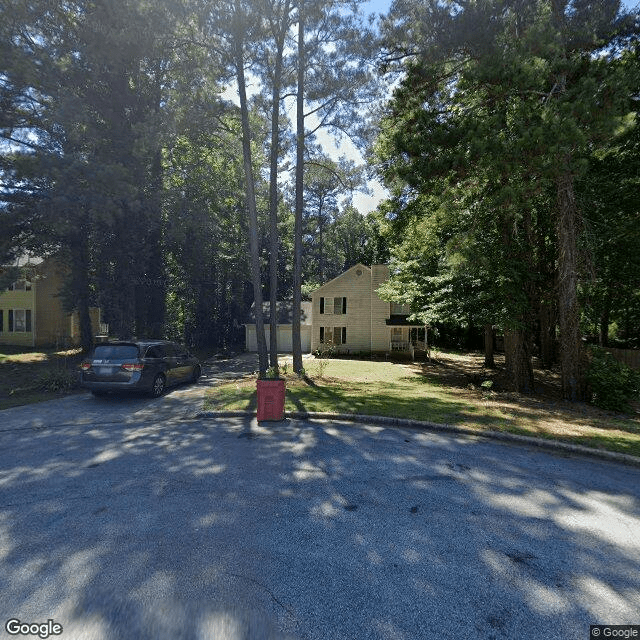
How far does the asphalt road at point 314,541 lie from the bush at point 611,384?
22.1 feet

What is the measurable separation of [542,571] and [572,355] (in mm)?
11310

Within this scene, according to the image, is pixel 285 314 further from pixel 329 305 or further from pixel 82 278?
pixel 82 278

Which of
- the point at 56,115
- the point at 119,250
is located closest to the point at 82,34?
the point at 56,115

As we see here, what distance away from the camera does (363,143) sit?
55.6 feet

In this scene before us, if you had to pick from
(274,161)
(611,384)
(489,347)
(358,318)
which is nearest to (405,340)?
(358,318)

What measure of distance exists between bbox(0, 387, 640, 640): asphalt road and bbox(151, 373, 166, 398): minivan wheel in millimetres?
4138

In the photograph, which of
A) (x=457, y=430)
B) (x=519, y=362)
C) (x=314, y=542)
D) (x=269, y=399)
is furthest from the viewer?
(x=519, y=362)

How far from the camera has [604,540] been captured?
4.05 metres

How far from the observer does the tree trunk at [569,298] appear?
12500mm

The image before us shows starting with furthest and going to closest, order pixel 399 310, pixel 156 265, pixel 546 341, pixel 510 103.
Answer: pixel 399 310
pixel 546 341
pixel 156 265
pixel 510 103

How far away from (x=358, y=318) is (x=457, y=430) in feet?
76.1

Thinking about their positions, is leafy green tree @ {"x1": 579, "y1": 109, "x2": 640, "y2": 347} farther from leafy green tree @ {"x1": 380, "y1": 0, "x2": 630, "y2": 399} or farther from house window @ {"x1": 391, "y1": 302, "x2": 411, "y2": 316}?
house window @ {"x1": 391, "y1": 302, "x2": 411, "y2": 316}

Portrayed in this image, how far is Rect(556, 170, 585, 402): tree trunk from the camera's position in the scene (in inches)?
492

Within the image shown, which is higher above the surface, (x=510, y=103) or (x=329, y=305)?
(x=510, y=103)
